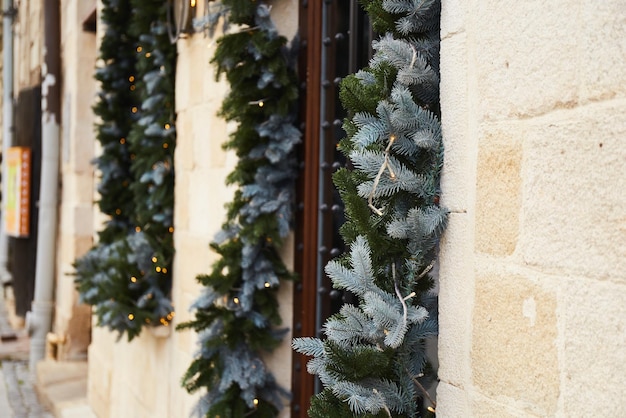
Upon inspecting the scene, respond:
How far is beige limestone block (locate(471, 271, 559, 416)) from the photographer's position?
1669mm

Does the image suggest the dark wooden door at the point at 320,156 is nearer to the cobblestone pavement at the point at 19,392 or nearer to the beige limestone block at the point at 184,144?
the beige limestone block at the point at 184,144

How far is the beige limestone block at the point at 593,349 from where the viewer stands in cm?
150

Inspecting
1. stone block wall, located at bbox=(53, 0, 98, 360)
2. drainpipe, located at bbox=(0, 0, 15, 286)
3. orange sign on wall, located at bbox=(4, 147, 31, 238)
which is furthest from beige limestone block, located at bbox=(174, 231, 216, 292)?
drainpipe, located at bbox=(0, 0, 15, 286)

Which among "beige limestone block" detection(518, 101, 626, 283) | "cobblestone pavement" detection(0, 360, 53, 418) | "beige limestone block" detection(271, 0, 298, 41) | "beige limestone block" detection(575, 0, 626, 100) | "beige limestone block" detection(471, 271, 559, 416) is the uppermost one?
"beige limestone block" detection(271, 0, 298, 41)

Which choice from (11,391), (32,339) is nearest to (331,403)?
(11,391)

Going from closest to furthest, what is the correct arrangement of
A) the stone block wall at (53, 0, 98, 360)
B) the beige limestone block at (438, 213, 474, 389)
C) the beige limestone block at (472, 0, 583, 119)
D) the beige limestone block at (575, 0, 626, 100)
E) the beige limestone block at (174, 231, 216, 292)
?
the beige limestone block at (575, 0, 626, 100) → the beige limestone block at (472, 0, 583, 119) → the beige limestone block at (438, 213, 474, 389) → the beige limestone block at (174, 231, 216, 292) → the stone block wall at (53, 0, 98, 360)

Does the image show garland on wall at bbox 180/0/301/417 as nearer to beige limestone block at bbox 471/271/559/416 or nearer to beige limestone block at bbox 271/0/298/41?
beige limestone block at bbox 271/0/298/41

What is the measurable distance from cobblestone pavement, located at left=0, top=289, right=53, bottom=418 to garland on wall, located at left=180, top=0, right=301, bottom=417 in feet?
12.4

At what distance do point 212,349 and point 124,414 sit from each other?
2184 mm

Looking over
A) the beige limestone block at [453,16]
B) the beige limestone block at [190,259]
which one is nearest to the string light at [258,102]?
the beige limestone block at [190,259]

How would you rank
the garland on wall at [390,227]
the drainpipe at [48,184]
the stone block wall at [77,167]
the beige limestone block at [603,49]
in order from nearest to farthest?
the beige limestone block at [603,49] < the garland on wall at [390,227] < the stone block wall at [77,167] < the drainpipe at [48,184]

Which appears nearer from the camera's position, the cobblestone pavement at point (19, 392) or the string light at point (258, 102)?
the string light at point (258, 102)

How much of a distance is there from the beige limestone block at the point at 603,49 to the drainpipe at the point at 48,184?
7508 millimetres

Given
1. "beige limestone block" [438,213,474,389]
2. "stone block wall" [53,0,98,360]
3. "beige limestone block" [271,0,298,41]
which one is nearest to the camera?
"beige limestone block" [438,213,474,389]
